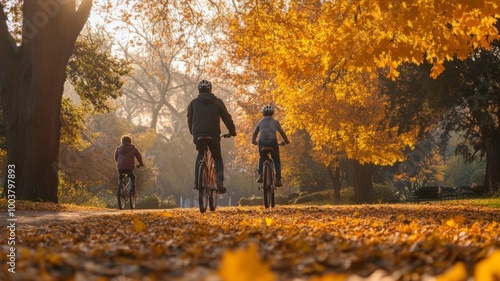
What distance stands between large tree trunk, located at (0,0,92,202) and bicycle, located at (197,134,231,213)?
570 cm

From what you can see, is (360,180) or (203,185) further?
(360,180)

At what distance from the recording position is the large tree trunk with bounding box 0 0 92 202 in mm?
15109

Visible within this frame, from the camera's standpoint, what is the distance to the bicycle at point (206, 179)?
1098 centimetres

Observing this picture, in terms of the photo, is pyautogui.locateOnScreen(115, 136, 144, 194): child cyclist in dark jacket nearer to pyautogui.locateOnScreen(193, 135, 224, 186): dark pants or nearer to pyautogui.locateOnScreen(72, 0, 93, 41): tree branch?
pyautogui.locateOnScreen(72, 0, 93, 41): tree branch

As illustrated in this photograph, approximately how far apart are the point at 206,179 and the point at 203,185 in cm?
13

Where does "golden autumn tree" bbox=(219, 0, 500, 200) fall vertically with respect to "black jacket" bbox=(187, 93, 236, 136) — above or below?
above

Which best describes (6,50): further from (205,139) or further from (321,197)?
(321,197)

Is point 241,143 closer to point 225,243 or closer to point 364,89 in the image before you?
point 364,89

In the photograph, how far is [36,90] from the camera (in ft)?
49.6

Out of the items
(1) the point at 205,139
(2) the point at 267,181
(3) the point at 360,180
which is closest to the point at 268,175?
(2) the point at 267,181

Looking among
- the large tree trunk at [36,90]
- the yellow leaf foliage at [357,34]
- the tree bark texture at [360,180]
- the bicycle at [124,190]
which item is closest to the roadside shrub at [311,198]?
the tree bark texture at [360,180]

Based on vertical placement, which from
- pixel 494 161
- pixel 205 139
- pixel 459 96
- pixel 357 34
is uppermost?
pixel 459 96

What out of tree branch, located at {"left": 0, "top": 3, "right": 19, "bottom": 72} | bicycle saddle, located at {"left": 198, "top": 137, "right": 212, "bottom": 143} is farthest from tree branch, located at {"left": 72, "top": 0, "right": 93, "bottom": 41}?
bicycle saddle, located at {"left": 198, "top": 137, "right": 212, "bottom": 143}

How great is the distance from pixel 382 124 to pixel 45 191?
16.2 m
